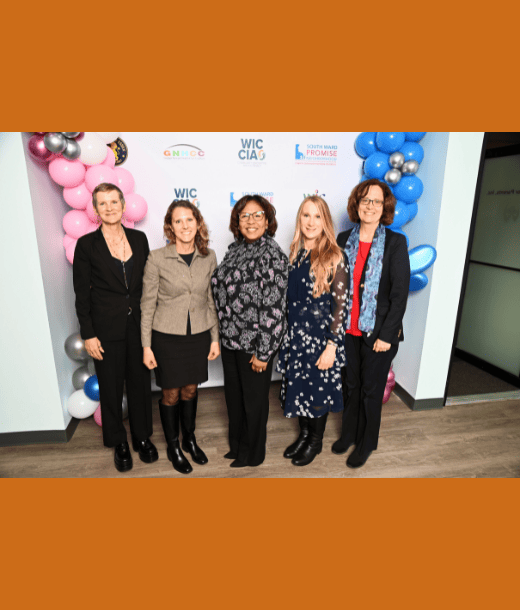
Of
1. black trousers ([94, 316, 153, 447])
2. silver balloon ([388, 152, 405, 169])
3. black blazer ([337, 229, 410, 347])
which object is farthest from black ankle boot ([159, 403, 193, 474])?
silver balloon ([388, 152, 405, 169])

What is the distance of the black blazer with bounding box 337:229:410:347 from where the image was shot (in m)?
2.21

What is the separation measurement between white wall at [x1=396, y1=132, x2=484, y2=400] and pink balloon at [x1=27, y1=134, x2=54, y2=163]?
8.78 ft

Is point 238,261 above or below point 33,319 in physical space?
above

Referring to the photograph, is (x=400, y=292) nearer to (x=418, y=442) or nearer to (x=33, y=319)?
(x=418, y=442)

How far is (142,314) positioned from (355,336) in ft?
4.22

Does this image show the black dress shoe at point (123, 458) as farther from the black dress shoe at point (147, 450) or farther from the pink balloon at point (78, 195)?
the pink balloon at point (78, 195)

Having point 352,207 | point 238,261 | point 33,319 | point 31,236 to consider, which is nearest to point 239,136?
point 352,207

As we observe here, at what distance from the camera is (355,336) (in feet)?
7.84

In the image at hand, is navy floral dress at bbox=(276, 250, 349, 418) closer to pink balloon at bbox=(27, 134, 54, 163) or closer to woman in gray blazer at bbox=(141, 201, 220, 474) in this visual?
woman in gray blazer at bbox=(141, 201, 220, 474)

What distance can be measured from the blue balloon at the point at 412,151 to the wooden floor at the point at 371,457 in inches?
78.9

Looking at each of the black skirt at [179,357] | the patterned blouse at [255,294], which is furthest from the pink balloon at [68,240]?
the patterned blouse at [255,294]

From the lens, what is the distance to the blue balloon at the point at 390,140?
9.12ft

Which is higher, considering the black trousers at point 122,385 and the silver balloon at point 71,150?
the silver balloon at point 71,150

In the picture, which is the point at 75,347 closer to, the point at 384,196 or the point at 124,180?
the point at 124,180
